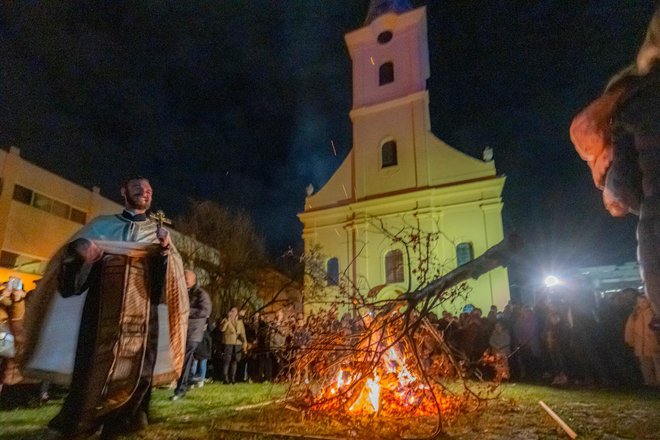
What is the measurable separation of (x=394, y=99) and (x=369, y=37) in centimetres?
497

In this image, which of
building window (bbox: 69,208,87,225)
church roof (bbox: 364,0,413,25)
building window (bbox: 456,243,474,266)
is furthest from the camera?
church roof (bbox: 364,0,413,25)

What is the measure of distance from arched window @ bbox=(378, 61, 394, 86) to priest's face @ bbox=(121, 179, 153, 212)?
22212mm

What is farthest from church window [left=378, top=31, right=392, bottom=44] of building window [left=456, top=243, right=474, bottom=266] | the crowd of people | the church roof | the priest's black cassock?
the priest's black cassock

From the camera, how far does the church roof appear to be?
24.7 m

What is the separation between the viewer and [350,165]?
23.5 meters

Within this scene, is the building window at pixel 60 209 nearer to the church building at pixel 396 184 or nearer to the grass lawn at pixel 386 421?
the church building at pixel 396 184

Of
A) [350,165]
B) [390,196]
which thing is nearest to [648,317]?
[390,196]

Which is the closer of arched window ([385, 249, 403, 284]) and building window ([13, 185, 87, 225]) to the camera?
building window ([13, 185, 87, 225])

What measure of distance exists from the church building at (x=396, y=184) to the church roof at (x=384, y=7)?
0.28 ft

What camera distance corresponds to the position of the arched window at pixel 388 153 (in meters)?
22.5

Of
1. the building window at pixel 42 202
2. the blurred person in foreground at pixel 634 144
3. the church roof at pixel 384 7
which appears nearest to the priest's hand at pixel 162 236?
the blurred person in foreground at pixel 634 144

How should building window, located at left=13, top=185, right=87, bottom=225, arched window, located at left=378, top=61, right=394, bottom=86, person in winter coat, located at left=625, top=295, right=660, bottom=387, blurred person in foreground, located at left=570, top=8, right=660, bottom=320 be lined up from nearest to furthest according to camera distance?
blurred person in foreground, located at left=570, top=8, right=660, bottom=320 → person in winter coat, located at left=625, top=295, right=660, bottom=387 → building window, located at left=13, top=185, right=87, bottom=225 → arched window, located at left=378, top=61, right=394, bottom=86

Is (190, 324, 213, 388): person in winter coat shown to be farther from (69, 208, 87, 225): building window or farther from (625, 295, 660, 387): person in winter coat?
(69, 208, 87, 225): building window

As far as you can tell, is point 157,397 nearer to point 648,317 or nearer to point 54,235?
point 648,317
